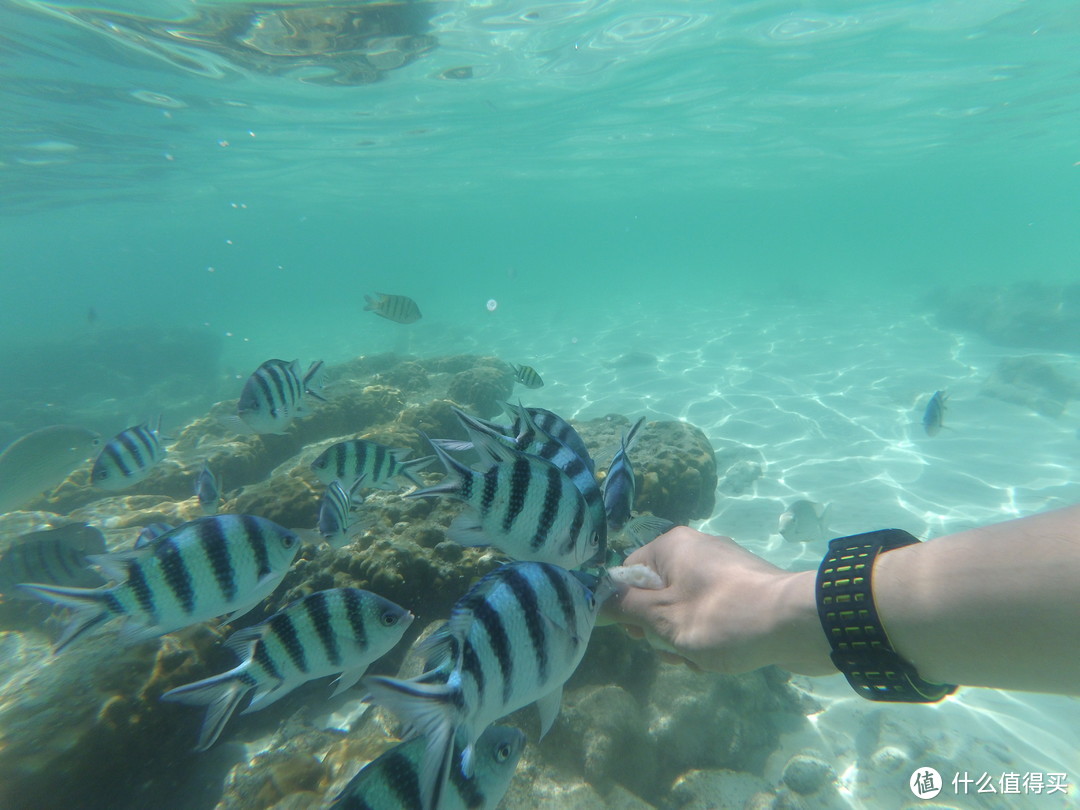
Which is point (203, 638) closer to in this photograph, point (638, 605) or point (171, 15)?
point (638, 605)

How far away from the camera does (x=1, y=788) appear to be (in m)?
2.67

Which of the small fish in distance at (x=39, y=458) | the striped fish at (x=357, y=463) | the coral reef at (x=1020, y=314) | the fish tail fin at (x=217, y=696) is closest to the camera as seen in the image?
the fish tail fin at (x=217, y=696)

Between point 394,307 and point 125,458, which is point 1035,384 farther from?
point 125,458

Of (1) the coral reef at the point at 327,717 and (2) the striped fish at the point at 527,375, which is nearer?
(1) the coral reef at the point at 327,717

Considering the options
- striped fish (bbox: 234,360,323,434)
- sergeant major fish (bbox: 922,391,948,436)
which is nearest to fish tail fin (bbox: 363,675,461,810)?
striped fish (bbox: 234,360,323,434)

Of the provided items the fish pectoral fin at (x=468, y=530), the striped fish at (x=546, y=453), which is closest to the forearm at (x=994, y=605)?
the striped fish at (x=546, y=453)

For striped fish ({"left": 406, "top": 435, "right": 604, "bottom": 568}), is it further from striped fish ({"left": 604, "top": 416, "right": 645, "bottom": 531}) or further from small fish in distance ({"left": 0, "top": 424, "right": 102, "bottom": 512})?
small fish in distance ({"left": 0, "top": 424, "right": 102, "bottom": 512})

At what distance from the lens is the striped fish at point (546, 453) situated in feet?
5.32

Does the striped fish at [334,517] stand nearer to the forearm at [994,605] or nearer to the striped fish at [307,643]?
the striped fish at [307,643]

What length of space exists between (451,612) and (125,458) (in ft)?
15.6

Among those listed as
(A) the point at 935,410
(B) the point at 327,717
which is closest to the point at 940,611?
(B) the point at 327,717

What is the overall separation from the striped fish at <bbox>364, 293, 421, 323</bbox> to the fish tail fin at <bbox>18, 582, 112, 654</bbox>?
20.2 ft

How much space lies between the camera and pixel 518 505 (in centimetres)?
164

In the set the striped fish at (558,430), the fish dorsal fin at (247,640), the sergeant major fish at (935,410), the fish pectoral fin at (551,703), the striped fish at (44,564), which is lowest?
the sergeant major fish at (935,410)
